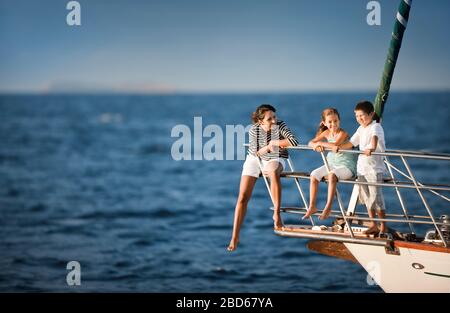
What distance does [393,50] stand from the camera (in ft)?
39.5

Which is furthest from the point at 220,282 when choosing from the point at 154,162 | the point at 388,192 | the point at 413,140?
the point at 413,140

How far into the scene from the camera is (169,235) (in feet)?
98.6

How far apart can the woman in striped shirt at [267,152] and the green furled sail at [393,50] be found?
1.79 m

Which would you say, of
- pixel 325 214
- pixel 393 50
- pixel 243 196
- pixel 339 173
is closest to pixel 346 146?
pixel 339 173

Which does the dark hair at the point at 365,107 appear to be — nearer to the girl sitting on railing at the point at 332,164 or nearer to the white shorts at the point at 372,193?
the girl sitting on railing at the point at 332,164

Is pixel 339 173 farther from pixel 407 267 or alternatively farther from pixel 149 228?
pixel 149 228

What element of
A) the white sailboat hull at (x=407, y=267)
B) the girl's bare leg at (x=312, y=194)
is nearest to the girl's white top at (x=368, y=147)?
the girl's bare leg at (x=312, y=194)

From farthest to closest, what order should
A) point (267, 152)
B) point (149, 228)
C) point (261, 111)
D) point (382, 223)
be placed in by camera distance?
point (149, 228), point (382, 223), point (267, 152), point (261, 111)

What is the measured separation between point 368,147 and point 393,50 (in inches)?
65.8

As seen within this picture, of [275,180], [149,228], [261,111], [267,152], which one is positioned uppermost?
[261,111]

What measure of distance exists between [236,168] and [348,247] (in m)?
47.1

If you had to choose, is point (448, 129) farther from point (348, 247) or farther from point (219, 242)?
point (348, 247)

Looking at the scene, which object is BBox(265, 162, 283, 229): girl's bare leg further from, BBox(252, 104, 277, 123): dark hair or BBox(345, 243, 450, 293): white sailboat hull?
BBox(345, 243, 450, 293): white sailboat hull

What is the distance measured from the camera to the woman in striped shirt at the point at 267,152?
11156mm
